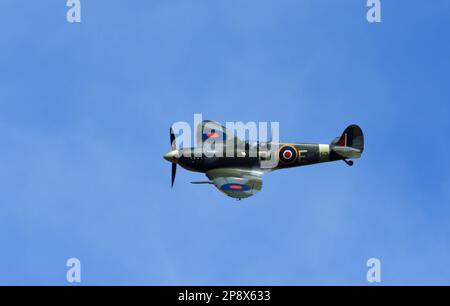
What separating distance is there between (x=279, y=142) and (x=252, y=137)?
6.57 ft

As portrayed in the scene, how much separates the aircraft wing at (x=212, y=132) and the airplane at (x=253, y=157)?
5 cm

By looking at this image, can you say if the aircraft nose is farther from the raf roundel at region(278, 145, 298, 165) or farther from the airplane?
the raf roundel at region(278, 145, 298, 165)

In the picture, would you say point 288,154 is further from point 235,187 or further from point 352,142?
point 235,187

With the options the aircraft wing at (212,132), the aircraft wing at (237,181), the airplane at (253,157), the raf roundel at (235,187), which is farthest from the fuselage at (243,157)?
the raf roundel at (235,187)

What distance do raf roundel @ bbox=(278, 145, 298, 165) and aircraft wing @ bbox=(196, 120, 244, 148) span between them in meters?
2.47

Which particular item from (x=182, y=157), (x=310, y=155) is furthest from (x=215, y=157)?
(x=310, y=155)

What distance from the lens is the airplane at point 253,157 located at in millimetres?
34156

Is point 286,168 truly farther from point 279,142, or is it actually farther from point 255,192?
point 255,192

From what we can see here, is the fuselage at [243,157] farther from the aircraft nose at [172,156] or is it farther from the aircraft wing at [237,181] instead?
the aircraft wing at [237,181]

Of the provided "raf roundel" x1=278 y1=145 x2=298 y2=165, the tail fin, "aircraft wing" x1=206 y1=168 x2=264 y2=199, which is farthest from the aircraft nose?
the tail fin

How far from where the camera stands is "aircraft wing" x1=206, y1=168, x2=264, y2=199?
32109 mm

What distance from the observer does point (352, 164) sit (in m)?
35.8

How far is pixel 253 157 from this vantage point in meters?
34.8
